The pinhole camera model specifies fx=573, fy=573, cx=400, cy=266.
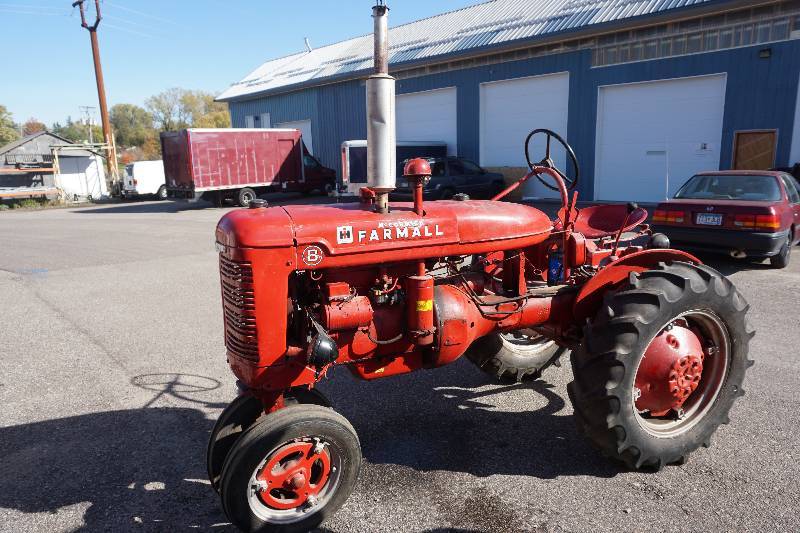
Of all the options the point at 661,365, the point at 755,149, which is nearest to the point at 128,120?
the point at 755,149

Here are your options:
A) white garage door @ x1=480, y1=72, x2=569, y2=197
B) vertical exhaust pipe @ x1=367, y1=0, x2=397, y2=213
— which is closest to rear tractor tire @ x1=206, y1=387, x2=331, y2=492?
vertical exhaust pipe @ x1=367, y1=0, x2=397, y2=213

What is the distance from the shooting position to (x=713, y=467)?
3094 millimetres

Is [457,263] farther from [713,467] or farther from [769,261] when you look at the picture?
[769,261]

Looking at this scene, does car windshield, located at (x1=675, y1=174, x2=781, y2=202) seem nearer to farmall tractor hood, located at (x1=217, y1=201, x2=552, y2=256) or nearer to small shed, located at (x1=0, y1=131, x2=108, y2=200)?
farmall tractor hood, located at (x1=217, y1=201, x2=552, y2=256)

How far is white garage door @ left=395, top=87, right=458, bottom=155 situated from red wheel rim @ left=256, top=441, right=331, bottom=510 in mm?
16806

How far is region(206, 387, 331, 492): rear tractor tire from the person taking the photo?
109 inches

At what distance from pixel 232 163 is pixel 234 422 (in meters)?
16.8

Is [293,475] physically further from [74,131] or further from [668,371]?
[74,131]

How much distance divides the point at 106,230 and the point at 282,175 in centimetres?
Result: 699

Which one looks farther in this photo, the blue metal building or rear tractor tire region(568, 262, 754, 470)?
the blue metal building

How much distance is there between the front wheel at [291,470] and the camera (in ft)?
8.11

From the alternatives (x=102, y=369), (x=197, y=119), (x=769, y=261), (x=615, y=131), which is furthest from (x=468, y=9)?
(x=197, y=119)

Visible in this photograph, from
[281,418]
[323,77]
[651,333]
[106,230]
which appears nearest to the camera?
[281,418]

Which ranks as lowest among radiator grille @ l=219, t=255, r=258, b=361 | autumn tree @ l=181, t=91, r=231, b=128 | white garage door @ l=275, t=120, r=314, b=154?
radiator grille @ l=219, t=255, r=258, b=361
